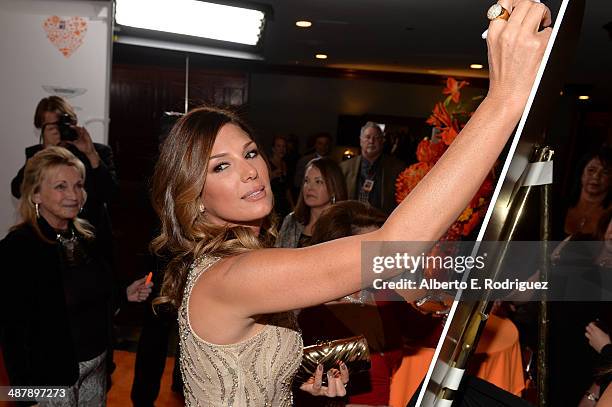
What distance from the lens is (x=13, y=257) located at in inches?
85.6

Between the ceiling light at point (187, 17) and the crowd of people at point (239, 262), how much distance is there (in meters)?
0.76

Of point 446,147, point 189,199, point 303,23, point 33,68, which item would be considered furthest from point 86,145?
point 303,23

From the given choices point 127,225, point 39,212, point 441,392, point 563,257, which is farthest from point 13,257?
point 127,225

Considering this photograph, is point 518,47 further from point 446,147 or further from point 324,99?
point 324,99

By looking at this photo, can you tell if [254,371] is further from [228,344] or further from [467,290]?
[467,290]

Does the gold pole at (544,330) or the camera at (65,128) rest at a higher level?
the camera at (65,128)

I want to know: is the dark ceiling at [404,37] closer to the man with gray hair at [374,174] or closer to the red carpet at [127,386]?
the man with gray hair at [374,174]

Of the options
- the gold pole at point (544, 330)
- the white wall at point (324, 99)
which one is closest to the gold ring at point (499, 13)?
the gold pole at point (544, 330)

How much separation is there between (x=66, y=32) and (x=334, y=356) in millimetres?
2903

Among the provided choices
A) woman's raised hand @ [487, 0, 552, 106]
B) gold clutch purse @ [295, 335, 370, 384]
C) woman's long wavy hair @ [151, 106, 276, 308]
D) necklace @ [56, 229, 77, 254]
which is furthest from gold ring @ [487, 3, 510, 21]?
necklace @ [56, 229, 77, 254]

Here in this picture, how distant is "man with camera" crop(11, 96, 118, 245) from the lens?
330 centimetres

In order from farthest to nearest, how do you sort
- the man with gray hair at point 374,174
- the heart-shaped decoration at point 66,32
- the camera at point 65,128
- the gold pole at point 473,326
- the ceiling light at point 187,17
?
the man with gray hair at point 374,174, the ceiling light at point 187,17, the heart-shaped decoration at point 66,32, the camera at point 65,128, the gold pole at point 473,326

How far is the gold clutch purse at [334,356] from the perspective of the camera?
142 centimetres

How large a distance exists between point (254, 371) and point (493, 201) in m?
0.69
